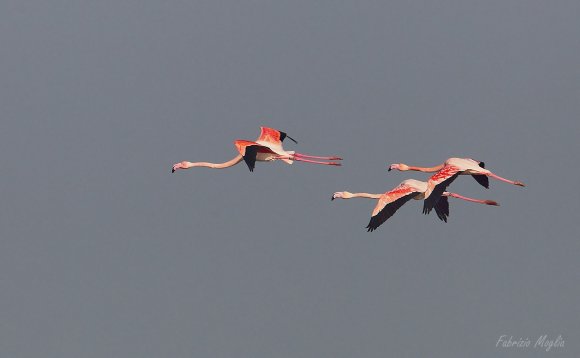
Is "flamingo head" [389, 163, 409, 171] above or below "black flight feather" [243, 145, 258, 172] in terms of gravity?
below

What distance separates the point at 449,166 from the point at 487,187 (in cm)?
138

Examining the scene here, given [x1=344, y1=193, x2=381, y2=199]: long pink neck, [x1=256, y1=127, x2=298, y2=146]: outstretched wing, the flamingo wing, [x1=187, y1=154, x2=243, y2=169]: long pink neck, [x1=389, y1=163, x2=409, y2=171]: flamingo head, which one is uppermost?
[x1=256, y1=127, x2=298, y2=146]: outstretched wing

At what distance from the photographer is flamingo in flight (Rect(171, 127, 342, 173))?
63.0m

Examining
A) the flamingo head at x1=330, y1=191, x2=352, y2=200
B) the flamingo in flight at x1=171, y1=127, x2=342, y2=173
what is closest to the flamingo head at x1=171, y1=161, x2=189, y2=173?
the flamingo in flight at x1=171, y1=127, x2=342, y2=173

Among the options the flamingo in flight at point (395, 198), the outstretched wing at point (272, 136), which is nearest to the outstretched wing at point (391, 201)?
the flamingo in flight at point (395, 198)

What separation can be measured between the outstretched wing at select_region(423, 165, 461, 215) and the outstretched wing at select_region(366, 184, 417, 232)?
1291mm

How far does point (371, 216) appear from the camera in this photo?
62.8m

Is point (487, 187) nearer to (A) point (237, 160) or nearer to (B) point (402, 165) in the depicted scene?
(B) point (402, 165)

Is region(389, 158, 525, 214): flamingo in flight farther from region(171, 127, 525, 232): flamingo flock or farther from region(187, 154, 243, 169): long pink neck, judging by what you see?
region(187, 154, 243, 169): long pink neck

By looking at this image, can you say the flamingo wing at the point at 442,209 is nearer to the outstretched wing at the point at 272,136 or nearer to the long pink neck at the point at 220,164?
the outstretched wing at the point at 272,136

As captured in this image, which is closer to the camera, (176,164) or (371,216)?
(371,216)

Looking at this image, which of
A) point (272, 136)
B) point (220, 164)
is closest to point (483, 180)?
point (272, 136)

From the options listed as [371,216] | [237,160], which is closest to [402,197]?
[371,216]

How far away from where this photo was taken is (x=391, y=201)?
207 ft
